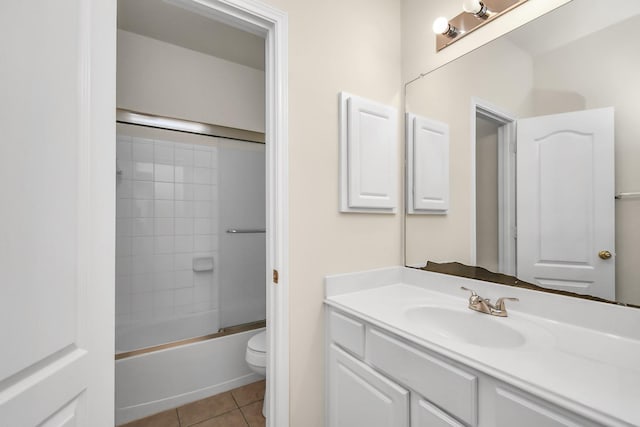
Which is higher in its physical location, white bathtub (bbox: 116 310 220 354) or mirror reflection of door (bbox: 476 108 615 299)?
mirror reflection of door (bbox: 476 108 615 299)

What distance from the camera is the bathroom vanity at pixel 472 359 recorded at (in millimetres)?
604

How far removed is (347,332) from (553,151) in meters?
1.05

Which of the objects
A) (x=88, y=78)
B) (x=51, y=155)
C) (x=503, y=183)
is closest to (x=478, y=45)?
(x=503, y=183)

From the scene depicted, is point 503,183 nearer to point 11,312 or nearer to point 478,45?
point 478,45

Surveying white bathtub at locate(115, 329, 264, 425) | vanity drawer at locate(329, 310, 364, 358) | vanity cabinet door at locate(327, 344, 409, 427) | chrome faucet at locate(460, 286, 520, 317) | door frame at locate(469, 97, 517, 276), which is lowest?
white bathtub at locate(115, 329, 264, 425)

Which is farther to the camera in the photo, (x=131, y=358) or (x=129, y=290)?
(x=129, y=290)

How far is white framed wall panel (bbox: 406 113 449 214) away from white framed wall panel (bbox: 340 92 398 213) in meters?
0.09

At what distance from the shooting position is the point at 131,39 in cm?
189

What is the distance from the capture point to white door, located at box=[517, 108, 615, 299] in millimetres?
895

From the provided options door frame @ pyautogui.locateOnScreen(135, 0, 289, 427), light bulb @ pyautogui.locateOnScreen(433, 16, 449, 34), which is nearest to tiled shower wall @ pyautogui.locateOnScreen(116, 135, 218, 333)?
door frame @ pyautogui.locateOnScreen(135, 0, 289, 427)

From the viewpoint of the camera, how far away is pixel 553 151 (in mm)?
1003

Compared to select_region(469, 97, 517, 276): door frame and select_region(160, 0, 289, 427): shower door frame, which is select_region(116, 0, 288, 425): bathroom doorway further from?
select_region(469, 97, 517, 276): door frame

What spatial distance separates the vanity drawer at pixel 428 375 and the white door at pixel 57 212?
83cm

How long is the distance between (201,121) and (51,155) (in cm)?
174
